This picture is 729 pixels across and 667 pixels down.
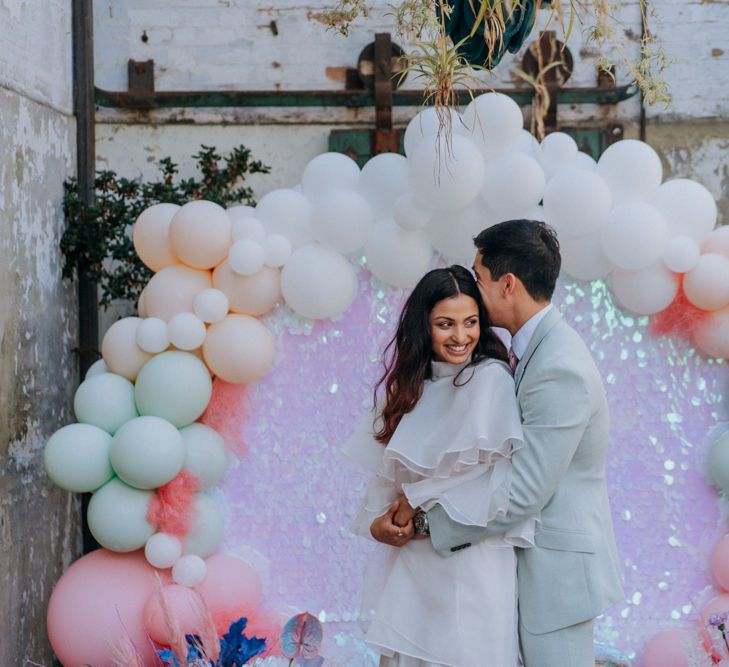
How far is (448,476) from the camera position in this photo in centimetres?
241

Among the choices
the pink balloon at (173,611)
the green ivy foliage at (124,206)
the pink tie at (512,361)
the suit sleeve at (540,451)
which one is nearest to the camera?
the suit sleeve at (540,451)

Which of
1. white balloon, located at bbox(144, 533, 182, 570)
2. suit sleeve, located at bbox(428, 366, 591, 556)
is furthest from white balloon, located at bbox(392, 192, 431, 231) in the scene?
white balloon, located at bbox(144, 533, 182, 570)

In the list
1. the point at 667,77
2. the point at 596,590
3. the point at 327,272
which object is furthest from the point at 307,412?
the point at 667,77

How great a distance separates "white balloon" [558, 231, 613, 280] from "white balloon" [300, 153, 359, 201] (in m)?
0.73

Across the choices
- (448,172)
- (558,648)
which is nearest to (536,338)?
(558,648)

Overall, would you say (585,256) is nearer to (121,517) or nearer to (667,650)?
(667,650)

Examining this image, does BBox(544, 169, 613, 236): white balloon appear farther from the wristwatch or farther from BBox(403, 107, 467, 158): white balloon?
the wristwatch

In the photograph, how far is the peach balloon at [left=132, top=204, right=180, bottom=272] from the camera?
139 inches

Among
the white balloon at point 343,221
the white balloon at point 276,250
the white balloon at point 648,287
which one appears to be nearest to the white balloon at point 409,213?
the white balloon at point 343,221

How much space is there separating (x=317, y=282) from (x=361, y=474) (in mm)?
684

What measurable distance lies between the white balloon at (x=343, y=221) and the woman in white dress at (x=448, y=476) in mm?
940

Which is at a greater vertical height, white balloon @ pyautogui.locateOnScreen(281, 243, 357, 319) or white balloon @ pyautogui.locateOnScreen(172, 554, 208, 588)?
white balloon @ pyautogui.locateOnScreen(281, 243, 357, 319)

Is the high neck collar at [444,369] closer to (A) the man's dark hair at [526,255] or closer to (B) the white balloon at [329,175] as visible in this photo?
(A) the man's dark hair at [526,255]

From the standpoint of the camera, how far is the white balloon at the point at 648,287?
136 inches
